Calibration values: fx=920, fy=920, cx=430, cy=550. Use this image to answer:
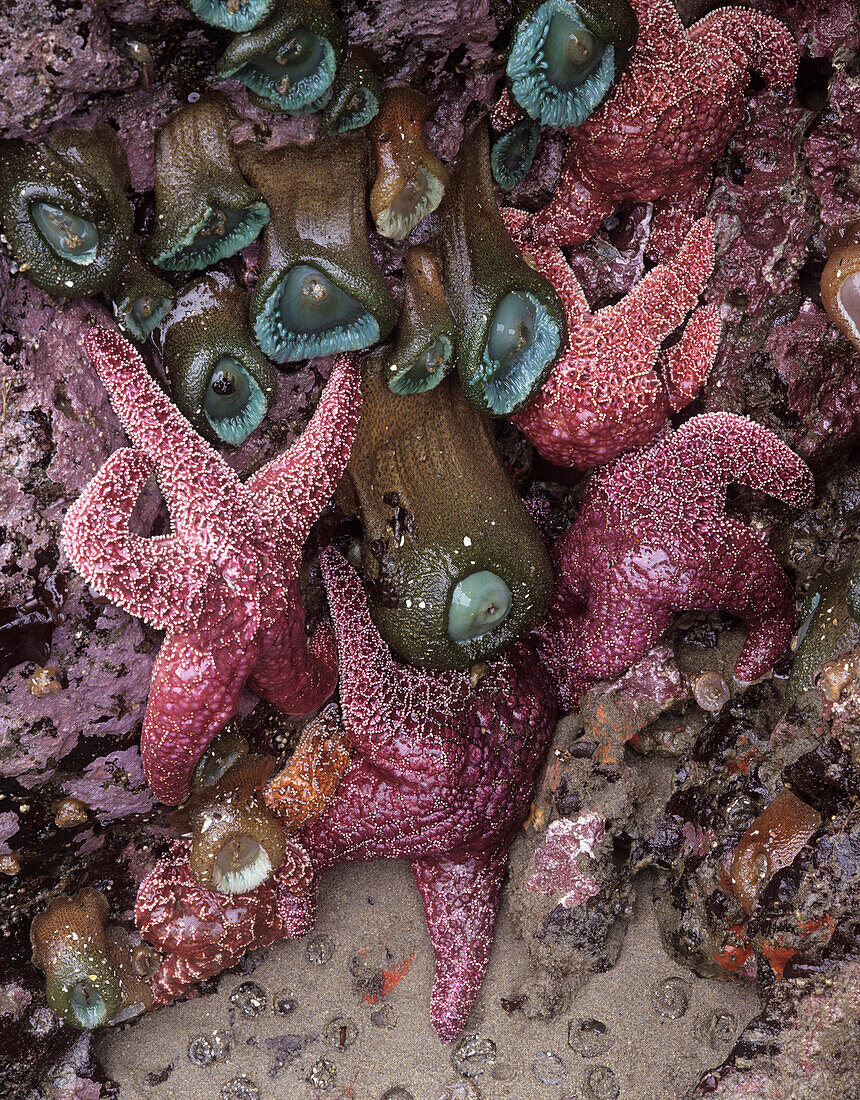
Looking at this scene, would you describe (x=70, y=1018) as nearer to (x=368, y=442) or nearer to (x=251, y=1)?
(x=368, y=442)

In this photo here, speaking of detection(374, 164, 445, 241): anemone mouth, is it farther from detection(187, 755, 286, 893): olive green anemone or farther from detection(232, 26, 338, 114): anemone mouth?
detection(187, 755, 286, 893): olive green anemone

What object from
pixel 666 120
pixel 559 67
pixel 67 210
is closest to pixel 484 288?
pixel 559 67

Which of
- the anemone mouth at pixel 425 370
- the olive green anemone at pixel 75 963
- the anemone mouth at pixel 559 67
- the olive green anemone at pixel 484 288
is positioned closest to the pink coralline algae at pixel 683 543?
the olive green anemone at pixel 484 288

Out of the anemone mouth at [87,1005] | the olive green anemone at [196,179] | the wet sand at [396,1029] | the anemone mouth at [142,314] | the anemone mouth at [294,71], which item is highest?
the anemone mouth at [294,71]

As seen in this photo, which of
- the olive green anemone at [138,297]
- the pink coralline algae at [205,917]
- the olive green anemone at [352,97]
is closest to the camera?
the olive green anemone at [352,97]

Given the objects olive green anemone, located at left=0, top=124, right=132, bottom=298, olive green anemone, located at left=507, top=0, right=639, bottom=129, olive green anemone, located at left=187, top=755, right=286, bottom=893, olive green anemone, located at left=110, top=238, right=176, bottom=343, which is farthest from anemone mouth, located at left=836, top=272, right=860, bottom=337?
olive green anemone, located at left=187, top=755, right=286, bottom=893

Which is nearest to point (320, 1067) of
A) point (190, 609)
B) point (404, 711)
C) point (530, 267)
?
point (404, 711)

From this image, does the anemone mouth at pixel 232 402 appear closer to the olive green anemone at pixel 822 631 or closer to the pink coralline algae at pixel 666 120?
the pink coralline algae at pixel 666 120
